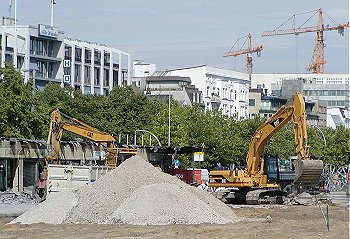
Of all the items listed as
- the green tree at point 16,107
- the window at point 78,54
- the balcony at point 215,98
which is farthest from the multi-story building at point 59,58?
the green tree at point 16,107

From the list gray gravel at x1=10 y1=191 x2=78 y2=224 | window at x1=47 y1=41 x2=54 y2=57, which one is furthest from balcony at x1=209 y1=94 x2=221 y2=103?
gray gravel at x1=10 y1=191 x2=78 y2=224

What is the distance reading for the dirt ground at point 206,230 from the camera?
112ft

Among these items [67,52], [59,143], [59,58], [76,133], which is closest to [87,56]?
[67,52]

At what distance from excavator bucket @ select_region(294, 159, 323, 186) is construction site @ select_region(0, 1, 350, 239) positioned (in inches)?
2.2

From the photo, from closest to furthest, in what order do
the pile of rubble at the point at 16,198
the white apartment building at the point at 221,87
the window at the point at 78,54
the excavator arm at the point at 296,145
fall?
the excavator arm at the point at 296,145
the pile of rubble at the point at 16,198
the window at the point at 78,54
the white apartment building at the point at 221,87

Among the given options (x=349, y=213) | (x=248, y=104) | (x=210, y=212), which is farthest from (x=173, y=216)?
(x=248, y=104)

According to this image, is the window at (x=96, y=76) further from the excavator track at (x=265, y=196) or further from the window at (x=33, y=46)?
the excavator track at (x=265, y=196)

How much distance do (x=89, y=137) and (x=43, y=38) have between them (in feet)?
243

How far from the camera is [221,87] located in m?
174

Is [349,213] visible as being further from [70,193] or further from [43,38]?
[43,38]

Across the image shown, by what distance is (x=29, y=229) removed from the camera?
3778 centimetres

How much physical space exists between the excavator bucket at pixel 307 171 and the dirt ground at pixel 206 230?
10.7m

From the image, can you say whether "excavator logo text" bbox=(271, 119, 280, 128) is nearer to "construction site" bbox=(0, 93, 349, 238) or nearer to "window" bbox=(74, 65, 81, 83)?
"construction site" bbox=(0, 93, 349, 238)

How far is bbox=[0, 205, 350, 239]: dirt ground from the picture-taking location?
34.2m
